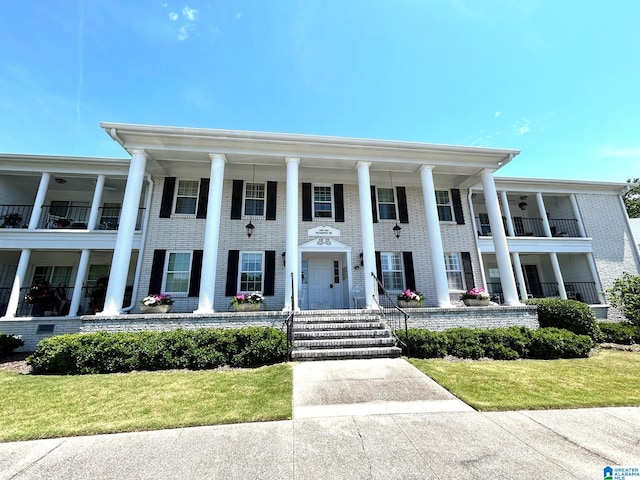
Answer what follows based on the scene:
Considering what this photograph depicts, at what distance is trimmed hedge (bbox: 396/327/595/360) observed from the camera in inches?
A: 267

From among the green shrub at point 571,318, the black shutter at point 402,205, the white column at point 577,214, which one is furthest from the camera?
the white column at point 577,214

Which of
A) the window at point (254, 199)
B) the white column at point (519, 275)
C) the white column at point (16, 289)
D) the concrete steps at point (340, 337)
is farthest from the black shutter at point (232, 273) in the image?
the white column at point (519, 275)

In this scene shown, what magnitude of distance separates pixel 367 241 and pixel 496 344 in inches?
182

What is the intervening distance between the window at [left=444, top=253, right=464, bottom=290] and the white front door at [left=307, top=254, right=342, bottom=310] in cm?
477

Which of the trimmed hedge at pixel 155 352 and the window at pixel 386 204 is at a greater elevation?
the window at pixel 386 204

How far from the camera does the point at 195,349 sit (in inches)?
253

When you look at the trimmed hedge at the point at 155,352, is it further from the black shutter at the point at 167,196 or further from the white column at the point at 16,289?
the black shutter at the point at 167,196

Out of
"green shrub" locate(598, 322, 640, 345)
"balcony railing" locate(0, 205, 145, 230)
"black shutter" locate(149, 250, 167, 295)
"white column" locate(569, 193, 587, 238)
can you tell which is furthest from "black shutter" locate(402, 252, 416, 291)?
"balcony railing" locate(0, 205, 145, 230)

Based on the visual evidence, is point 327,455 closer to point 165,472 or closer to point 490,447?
point 165,472

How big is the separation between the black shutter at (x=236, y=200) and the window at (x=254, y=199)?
0.84 feet

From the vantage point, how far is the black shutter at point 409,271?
36.2ft

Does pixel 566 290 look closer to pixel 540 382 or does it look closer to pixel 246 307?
pixel 540 382

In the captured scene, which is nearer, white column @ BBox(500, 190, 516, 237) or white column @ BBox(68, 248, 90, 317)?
white column @ BBox(68, 248, 90, 317)

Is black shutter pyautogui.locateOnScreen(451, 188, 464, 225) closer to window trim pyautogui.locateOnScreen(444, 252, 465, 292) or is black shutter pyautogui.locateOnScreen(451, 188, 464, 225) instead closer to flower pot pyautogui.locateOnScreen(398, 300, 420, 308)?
window trim pyautogui.locateOnScreen(444, 252, 465, 292)
